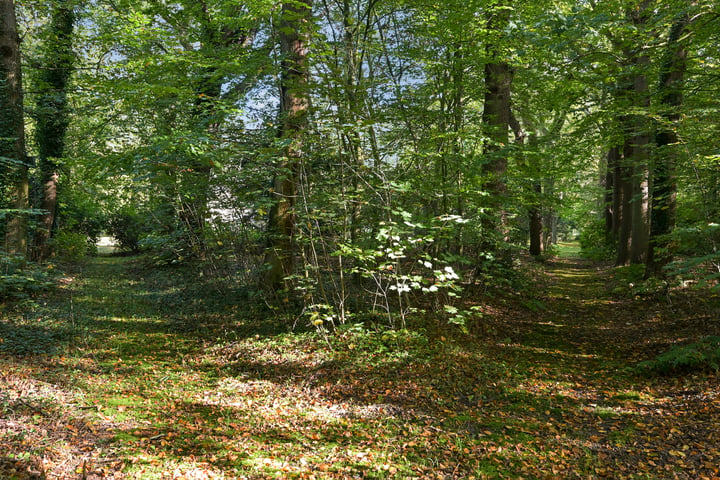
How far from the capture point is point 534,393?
16.7 feet

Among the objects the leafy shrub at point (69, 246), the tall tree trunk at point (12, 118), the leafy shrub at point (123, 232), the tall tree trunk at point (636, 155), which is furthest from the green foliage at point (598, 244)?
the leafy shrub at point (69, 246)

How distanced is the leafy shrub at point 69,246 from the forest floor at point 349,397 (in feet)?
26.3

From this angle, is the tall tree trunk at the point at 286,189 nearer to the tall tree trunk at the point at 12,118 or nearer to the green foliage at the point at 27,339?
the green foliage at the point at 27,339

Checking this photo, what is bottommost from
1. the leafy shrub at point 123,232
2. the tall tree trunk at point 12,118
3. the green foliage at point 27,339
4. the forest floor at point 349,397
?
the forest floor at point 349,397

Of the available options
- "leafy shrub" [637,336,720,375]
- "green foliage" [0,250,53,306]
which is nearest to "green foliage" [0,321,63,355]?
"green foliage" [0,250,53,306]

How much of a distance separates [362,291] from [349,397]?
246cm

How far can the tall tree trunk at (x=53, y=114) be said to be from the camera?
10883 mm

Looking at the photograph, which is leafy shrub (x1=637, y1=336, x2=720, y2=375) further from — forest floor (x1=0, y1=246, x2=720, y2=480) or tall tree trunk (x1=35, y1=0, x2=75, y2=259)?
tall tree trunk (x1=35, y1=0, x2=75, y2=259)

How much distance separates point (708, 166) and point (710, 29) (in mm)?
2197

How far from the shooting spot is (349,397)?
484cm

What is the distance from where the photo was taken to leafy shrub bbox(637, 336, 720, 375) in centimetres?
512

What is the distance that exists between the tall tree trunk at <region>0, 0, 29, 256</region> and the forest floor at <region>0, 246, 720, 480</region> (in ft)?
6.40

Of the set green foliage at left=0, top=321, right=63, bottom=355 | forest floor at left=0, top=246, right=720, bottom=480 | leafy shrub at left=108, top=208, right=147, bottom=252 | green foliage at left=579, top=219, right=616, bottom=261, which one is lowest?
forest floor at left=0, top=246, right=720, bottom=480

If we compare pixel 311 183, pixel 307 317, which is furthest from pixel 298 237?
pixel 307 317
